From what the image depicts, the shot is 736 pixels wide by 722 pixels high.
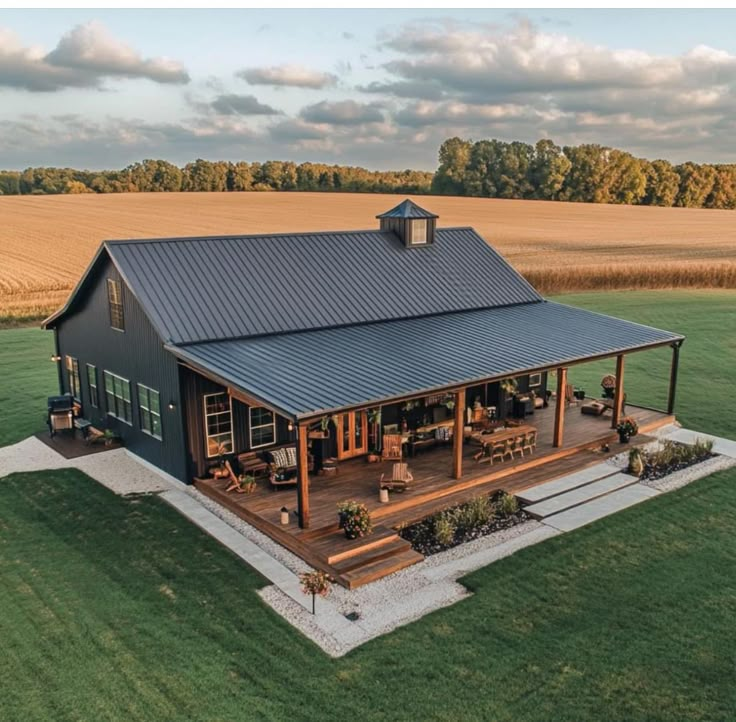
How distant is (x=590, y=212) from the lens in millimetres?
76250

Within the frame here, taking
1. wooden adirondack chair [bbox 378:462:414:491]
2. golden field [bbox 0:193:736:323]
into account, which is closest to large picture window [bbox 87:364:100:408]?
wooden adirondack chair [bbox 378:462:414:491]

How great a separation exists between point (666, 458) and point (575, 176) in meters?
74.7

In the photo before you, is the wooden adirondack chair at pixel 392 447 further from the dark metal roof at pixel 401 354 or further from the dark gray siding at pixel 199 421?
the dark gray siding at pixel 199 421

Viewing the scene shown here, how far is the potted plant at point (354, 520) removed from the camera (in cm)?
1273

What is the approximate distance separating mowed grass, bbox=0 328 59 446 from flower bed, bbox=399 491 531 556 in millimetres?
11976

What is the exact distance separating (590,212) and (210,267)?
6634 centimetres

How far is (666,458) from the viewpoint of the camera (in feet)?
55.8

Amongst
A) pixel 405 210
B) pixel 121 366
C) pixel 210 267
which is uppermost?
pixel 405 210

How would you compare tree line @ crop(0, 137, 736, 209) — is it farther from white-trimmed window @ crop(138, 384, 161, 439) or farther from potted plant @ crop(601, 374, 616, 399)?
white-trimmed window @ crop(138, 384, 161, 439)

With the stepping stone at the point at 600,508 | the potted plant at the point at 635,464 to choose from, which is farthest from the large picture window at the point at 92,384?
the potted plant at the point at 635,464

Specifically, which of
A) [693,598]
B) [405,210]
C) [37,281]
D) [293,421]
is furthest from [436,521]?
[37,281]

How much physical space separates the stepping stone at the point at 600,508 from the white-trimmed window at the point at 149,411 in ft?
29.4

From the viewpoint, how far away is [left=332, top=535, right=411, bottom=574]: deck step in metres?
12.0

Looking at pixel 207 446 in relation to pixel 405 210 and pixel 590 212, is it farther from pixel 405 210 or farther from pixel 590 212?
pixel 590 212
